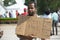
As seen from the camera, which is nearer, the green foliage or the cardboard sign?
the cardboard sign

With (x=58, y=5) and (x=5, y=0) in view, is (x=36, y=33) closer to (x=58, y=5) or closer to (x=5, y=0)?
(x=5, y=0)

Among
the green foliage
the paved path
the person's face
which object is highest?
the person's face

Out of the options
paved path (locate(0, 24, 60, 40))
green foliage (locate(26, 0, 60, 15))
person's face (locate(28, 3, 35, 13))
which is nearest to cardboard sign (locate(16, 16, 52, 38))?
person's face (locate(28, 3, 35, 13))

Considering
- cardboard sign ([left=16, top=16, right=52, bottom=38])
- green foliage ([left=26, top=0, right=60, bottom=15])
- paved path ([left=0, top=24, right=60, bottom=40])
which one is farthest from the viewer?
green foliage ([left=26, top=0, right=60, bottom=15])

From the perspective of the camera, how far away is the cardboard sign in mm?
5027

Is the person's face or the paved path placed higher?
the person's face

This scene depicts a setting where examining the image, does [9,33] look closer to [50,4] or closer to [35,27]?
[50,4]

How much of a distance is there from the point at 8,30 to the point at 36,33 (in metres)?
8.40

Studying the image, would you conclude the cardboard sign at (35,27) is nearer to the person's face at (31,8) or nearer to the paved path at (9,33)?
the person's face at (31,8)

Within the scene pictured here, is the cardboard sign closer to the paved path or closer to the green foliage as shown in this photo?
the paved path

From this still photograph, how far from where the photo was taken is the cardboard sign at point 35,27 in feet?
16.5

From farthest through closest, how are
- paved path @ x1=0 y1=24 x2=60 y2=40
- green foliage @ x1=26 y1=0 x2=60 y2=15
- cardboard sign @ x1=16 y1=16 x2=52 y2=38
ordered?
green foliage @ x1=26 y1=0 x2=60 y2=15 → paved path @ x1=0 y1=24 x2=60 y2=40 → cardboard sign @ x1=16 y1=16 x2=52 y2=38

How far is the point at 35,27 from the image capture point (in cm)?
510

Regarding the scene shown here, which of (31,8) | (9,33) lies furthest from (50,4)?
(31,8)
